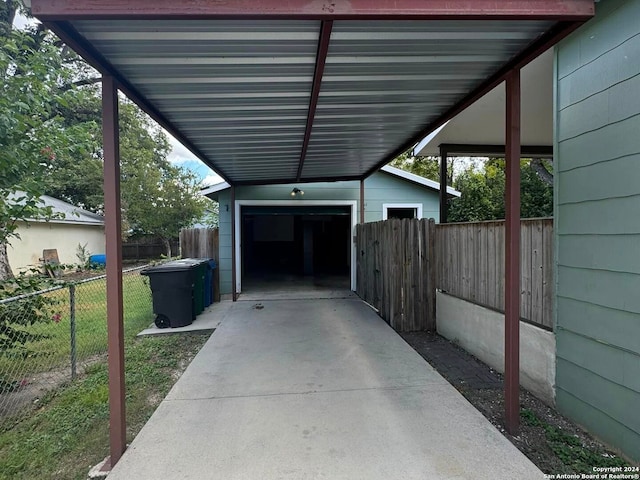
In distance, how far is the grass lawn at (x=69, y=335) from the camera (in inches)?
139

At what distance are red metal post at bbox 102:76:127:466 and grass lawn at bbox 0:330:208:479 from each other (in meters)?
0.38

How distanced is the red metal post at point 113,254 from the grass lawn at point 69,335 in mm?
1495

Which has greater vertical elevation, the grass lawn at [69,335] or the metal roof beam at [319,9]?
the metal roof beam at [319,9]

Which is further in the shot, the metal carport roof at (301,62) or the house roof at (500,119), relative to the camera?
the house roof at (500,119)

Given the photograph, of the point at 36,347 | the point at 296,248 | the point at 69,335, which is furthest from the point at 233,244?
the point at 296,248

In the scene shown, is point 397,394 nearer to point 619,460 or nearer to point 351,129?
point 619,460

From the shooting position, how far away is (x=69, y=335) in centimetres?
532

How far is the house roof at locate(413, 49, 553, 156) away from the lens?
3.92 metres

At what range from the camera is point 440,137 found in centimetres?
566

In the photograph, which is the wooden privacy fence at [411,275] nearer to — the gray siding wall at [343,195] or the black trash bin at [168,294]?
the gray siding wall at [343,195]

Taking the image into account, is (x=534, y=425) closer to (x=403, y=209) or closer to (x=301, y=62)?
(x=301, y=62)

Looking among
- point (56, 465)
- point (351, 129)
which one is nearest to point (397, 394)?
point (56, 465)

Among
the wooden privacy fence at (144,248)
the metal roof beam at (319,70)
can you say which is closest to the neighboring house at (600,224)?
the metal roof beam at (319,70)

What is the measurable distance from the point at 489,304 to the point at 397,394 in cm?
171
